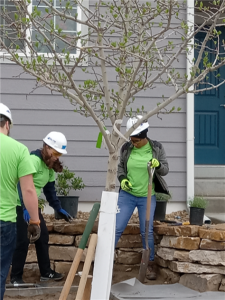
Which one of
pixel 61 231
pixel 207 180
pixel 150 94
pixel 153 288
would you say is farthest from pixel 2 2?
pixel 153 288

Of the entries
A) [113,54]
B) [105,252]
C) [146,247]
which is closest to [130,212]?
A: [146,247]

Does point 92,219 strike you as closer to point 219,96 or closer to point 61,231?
point 61,231

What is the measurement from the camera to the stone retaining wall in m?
4.98

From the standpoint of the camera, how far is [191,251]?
16.6ft

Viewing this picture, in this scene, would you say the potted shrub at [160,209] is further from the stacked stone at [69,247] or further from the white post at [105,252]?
the white post at [105,252]

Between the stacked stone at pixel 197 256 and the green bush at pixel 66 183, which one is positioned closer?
the stacked stone at pixel 197 256

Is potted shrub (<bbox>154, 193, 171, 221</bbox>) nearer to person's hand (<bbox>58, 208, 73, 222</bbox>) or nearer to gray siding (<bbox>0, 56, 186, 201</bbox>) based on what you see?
gray siding (<bbox>0, 56, 186, 201</bbox>)

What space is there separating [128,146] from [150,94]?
133 cm

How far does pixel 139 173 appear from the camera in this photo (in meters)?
5.26

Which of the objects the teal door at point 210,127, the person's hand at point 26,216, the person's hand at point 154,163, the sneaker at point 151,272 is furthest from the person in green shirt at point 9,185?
the teal door at point 210,127

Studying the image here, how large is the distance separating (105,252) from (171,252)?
1.83 m

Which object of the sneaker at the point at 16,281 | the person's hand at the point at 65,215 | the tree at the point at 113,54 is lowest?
the sneaker at the point at 16,281

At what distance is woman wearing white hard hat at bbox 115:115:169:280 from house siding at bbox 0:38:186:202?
111 cm

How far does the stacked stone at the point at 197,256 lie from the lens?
496 cm
